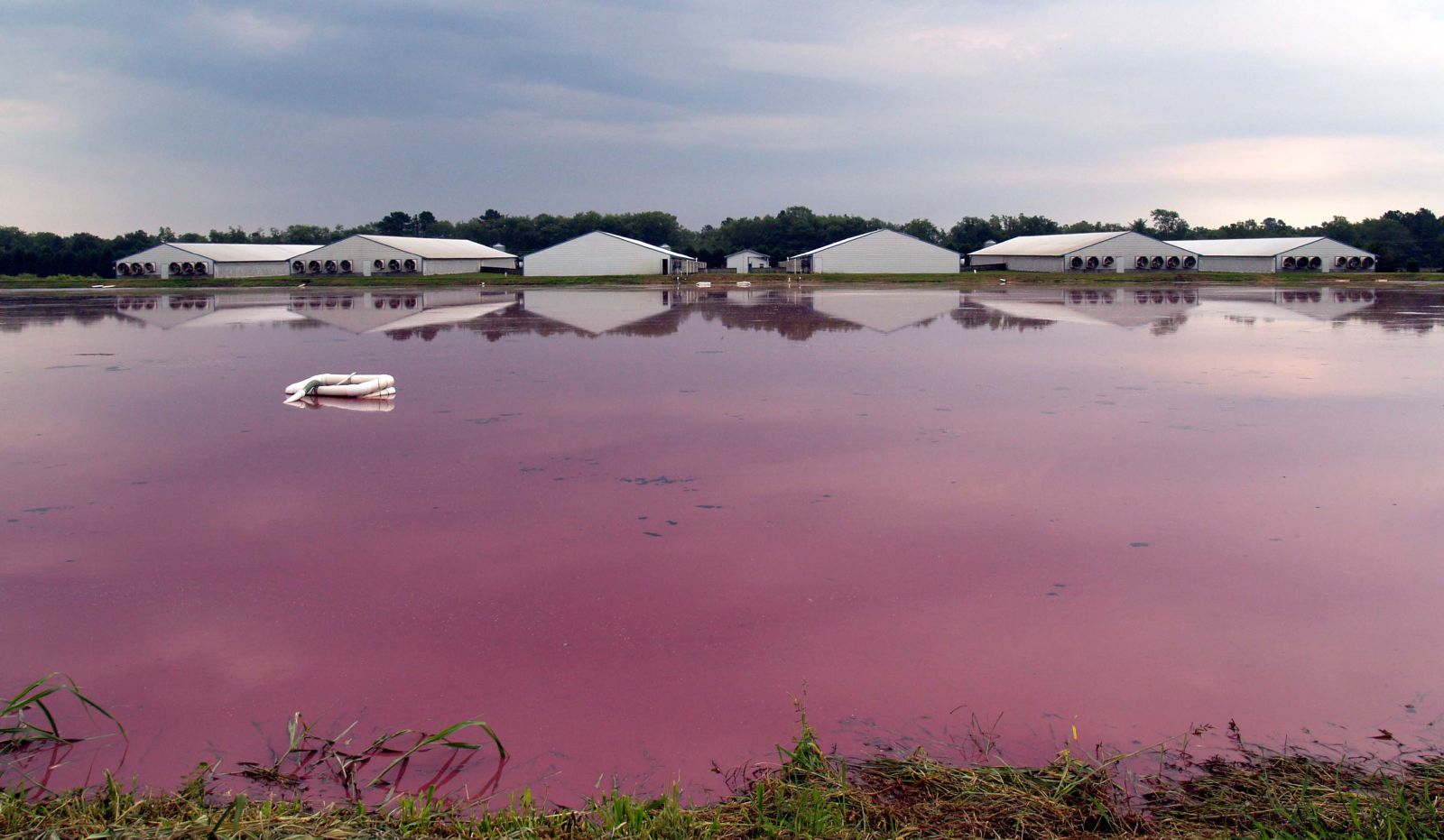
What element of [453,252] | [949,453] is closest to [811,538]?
[949,453]

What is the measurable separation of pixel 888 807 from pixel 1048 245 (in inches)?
2733

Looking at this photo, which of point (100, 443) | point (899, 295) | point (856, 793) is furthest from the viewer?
point (899, 295)

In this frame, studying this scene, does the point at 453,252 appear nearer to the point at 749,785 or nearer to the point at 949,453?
the point at 949,453

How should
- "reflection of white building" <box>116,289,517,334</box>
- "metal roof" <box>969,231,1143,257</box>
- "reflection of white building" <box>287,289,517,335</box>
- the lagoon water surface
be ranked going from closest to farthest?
the lagoon water surface < "reflection of white building" <box>287,289,517,335</box> < "reflection of white building" <box>116,289,517,334</box> < "metal roof" <box>969,231,1143,257</box>

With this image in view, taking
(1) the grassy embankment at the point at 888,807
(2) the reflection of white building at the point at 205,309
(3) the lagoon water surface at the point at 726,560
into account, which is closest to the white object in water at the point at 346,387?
(3) the lagoon water surface at the point at 726,560

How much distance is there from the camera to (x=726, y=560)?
7.26 meters

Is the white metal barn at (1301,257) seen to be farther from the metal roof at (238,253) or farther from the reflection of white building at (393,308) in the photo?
the metal roof at (238,253)

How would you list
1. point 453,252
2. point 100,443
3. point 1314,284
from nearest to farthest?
point 100,443 → point 1314,284 → point 453,252

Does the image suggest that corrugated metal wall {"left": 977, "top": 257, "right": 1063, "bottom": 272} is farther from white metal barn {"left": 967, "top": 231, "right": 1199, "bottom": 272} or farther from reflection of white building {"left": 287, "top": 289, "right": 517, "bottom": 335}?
reflection of white building {"left": 287, "top": 289, "right": 517, "bottom": 335}

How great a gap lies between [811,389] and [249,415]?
24.8 ft

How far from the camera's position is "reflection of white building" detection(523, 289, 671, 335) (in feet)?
95.2

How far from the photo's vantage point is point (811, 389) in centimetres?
1481

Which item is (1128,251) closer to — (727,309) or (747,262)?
(747,262)

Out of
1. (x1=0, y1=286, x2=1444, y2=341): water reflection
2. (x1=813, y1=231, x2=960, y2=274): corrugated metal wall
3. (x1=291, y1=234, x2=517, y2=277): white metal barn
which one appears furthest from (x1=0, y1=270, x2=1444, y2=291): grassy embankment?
(x1=0, y1=286, x2=1444, y2=341): water reflection
